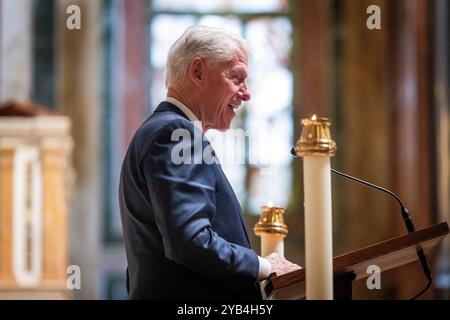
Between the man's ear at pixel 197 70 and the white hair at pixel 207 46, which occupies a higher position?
the white hair at pixel 207 46

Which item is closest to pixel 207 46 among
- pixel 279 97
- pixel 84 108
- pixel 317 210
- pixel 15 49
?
pixel 317 210

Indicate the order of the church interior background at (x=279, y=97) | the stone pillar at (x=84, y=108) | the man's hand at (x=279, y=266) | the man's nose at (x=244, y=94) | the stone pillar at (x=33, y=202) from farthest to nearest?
1. the stone pillar at (x=84, y=108)
2. the church interior background at (x=279, y=97)
3. the stone pillar at (x=33, y=202)
4. the man's nose at (x=244, y=94)
5. the man's hand at (x=279, y=266)

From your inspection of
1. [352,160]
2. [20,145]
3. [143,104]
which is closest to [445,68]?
[352,160]

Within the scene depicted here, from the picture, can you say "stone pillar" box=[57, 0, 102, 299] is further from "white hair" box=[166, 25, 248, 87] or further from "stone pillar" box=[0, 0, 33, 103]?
"white hair" box=[166, 25, 248, 87]

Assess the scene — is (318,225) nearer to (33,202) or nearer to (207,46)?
(207,46)

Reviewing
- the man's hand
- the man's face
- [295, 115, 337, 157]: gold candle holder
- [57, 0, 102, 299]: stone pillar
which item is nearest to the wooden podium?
the man's hand

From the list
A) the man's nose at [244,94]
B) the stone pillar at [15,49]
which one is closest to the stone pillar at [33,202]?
the stone pillar at [15,49]

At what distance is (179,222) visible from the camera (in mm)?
2312

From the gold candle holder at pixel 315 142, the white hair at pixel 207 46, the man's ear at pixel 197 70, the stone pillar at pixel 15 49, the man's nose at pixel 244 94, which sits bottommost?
the gold candle holder at pixel 315 142

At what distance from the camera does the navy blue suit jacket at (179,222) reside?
233 centimetres

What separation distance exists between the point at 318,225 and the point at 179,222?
12.8 inches

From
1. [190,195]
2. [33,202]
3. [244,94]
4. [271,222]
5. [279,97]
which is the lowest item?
[33,202]

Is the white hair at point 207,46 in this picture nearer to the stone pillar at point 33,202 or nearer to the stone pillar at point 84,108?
the stone pillar at point 33,202
